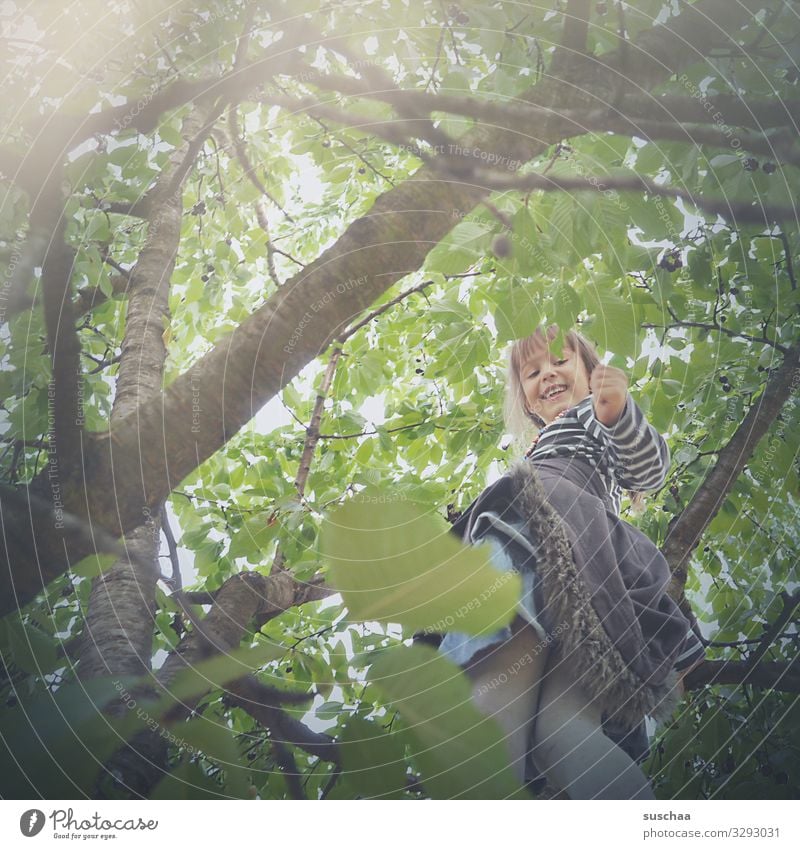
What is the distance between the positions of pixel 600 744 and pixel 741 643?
0.24 metres

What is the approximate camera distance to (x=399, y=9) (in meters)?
0.83

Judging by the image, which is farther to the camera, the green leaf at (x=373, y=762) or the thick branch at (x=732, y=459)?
the thick branch at (x=732, y=459)

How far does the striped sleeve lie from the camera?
0.87 metres

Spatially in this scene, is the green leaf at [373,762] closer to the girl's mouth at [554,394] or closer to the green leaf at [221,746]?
the green leaf at [221,746]

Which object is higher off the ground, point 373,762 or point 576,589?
point 576,589

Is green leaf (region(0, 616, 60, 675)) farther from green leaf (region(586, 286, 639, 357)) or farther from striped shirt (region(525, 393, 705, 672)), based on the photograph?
green leaf (region(586, 286, 639, 357))

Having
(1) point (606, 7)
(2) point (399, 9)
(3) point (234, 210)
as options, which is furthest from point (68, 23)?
(1) point (606, 7)

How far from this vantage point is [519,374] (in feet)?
2.87

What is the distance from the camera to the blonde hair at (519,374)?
866 mm

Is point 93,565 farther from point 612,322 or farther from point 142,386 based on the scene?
point 612,322

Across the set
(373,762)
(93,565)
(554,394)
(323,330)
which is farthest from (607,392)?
(93,565)

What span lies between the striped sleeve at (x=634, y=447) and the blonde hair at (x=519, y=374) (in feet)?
0.19

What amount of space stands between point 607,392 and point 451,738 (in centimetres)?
42

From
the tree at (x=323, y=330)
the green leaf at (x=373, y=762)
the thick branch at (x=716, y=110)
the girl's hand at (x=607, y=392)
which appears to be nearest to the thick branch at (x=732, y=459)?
the tree at (x=323, y=330)
